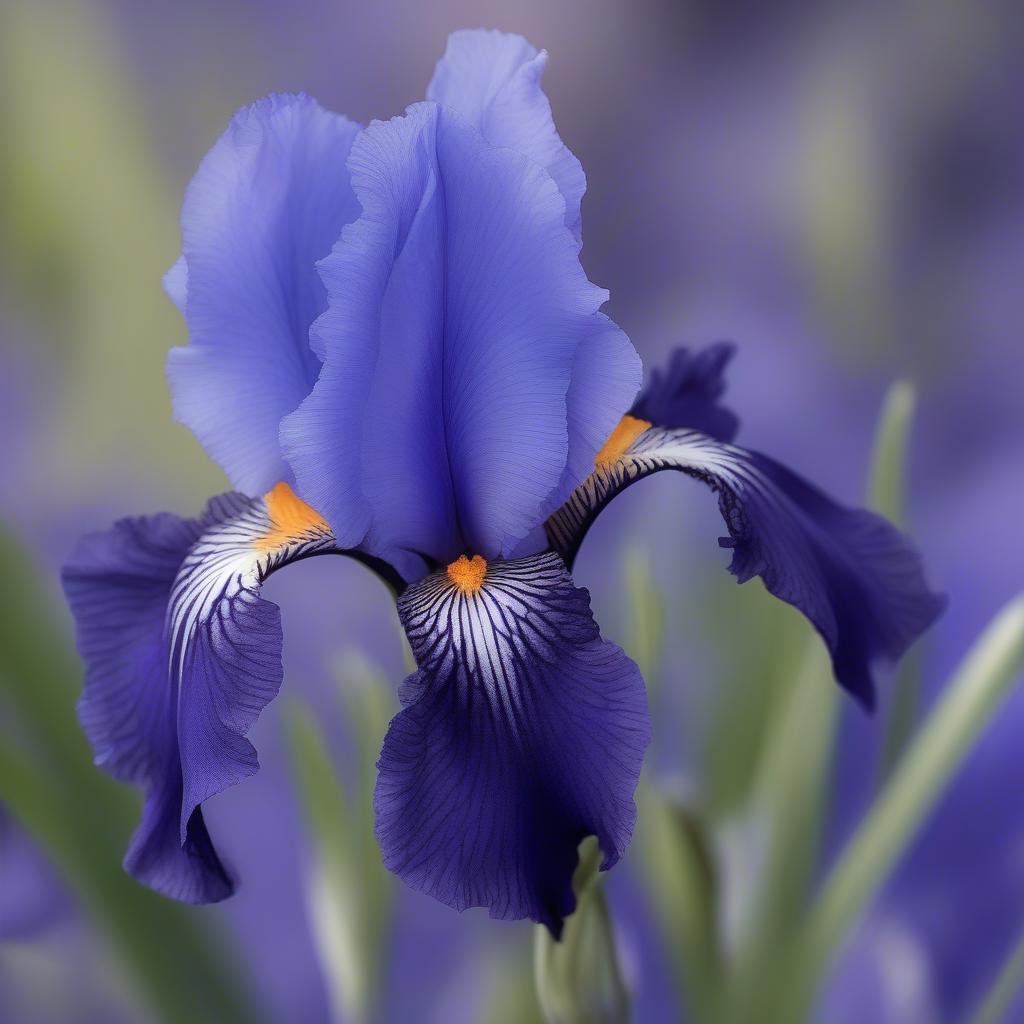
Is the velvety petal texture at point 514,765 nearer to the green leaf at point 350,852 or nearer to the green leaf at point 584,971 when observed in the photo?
the green leaf at point 584,971

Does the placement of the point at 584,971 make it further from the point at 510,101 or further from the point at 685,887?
the point at 510,101

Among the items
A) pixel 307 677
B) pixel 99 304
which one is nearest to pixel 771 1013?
pixel 307 677

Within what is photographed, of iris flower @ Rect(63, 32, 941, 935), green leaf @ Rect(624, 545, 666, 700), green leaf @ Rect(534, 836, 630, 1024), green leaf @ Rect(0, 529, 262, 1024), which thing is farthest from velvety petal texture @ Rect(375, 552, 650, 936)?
green leaf @ Rect(0, 529, 262, 1024)

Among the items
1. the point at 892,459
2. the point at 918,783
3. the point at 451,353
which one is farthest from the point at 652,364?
the point at 451,353

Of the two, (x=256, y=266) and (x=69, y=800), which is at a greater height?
(x=256, y=266)

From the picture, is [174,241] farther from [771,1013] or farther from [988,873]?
[988,873]

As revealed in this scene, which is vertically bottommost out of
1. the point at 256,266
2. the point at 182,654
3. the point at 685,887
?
the point at 685,887

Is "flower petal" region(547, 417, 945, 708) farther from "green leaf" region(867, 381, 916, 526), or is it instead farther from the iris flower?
"green leaf" region(867, 381, 916, 526)
